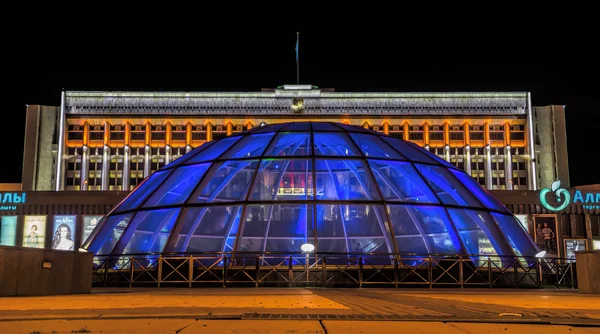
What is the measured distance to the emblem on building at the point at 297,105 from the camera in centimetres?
8500

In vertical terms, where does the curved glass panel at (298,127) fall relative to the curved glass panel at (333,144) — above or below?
above

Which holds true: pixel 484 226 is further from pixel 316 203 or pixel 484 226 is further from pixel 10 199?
pixel 10 199

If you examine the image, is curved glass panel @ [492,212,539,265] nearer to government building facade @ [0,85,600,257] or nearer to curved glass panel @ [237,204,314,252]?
curved glass panel @ [237,204,314,252]

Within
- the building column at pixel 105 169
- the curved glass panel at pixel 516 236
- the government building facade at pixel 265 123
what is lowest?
the curved glass panel at pixel 516 236

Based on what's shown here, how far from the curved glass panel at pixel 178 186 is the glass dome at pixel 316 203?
5 centimetres

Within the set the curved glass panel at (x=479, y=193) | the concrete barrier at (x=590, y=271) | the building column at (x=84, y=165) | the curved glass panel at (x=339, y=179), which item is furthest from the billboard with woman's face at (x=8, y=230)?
the concrete barrier at (x=590, y=271)

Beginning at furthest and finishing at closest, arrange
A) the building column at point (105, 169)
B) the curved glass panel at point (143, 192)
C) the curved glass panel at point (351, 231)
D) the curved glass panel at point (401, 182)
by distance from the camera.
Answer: the building column at point (105, 169) < the curved glass panel at point (351, 231) < the curved glass panel at point (143, 192) < the curved glass panel at point (401, 182)

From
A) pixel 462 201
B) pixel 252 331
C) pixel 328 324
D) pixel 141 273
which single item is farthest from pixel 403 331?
pixel 462 201

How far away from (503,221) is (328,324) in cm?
1795

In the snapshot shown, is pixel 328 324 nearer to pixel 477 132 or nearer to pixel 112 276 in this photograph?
pixel 112 276

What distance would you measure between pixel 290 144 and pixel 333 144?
184 cm

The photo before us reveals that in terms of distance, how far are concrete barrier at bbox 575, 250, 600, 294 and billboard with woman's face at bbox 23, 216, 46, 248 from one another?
126ft

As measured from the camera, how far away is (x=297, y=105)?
3346 inches

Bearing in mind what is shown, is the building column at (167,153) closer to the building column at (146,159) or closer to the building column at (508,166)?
the building column at (146,159)
